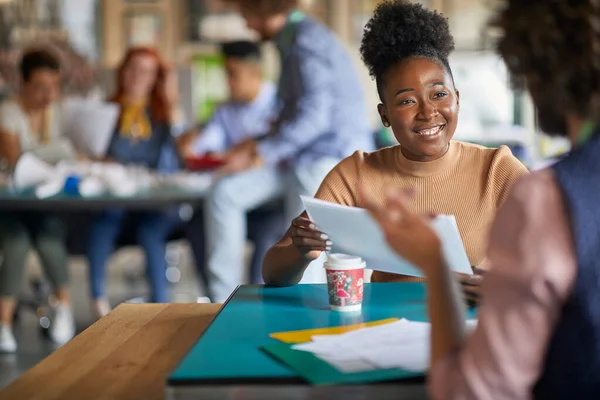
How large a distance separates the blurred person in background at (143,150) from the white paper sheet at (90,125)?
68 millimetres

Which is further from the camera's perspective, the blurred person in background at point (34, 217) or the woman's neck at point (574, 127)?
the blurred person in background at point (34, 217)

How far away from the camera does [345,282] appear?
1.27 metres

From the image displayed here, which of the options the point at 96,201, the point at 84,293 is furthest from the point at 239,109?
the point at 84,293

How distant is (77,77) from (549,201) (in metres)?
6.52

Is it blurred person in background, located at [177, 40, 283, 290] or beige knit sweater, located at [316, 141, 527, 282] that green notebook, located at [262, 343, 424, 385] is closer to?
beige knit sweater, located at [316, 141, 527, 282]

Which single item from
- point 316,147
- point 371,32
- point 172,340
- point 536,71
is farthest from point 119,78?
point 536,71

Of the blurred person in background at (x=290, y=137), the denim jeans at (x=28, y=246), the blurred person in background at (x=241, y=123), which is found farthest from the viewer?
the blurred person in background at (x=241, y=123)

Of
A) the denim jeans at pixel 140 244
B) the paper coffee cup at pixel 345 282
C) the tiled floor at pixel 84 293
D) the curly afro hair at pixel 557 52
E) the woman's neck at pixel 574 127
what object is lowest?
the tiled floor at pixel 84 293

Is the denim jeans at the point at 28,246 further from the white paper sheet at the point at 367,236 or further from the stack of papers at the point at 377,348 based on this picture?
the stack of papers at the point at 377,348

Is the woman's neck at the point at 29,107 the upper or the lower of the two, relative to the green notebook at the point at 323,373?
upper

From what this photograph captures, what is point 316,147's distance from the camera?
3.26 meters

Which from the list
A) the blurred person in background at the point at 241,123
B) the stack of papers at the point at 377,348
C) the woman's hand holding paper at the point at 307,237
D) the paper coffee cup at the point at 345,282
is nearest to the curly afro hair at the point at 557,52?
the stack of papers at the point at 377,348

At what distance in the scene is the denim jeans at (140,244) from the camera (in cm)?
382

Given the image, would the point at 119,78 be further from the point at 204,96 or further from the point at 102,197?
the point at 204,96
